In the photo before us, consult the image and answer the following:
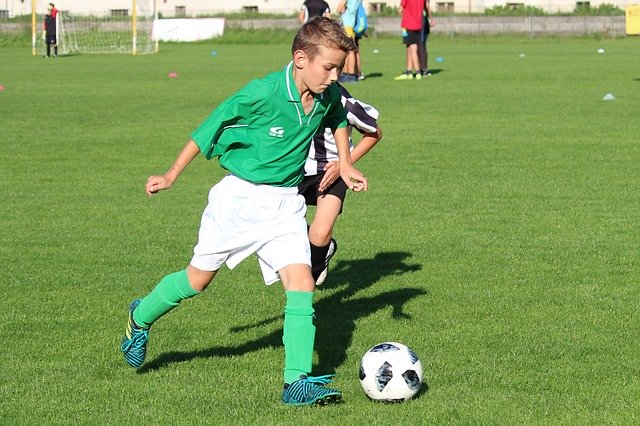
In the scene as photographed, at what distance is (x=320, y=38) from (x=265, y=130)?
1.65 feet

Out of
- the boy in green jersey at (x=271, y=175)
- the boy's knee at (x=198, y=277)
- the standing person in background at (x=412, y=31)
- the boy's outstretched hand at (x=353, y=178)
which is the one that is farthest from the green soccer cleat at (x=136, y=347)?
the standing person in background at (x=412, y=31)

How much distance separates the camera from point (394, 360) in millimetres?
4766

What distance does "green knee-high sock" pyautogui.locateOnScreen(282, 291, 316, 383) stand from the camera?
4.67m

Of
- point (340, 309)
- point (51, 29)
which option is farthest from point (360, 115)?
point (51, 29)

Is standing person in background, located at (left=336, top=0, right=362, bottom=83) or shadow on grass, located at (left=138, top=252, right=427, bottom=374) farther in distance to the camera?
standing person in background, located at (left=336, top=0, right=362, bottom=83)

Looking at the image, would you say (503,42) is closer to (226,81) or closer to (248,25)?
(248,25)

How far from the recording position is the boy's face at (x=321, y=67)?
4.71 meters

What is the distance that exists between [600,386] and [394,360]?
93cm

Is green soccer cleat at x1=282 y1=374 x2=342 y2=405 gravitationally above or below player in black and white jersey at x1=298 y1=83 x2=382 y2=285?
below

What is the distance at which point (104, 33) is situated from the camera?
43594 millimetres

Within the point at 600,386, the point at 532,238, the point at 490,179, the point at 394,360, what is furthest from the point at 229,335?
the point at 490,179

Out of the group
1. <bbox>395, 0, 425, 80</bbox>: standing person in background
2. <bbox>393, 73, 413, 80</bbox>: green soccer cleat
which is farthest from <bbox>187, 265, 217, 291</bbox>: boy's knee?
<bbox>393, 73, 413, 80</bbox>: green soccer cleat

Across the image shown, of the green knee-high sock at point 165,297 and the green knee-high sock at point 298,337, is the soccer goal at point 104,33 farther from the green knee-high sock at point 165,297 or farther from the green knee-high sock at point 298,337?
the green knee-high sock at point 298,337

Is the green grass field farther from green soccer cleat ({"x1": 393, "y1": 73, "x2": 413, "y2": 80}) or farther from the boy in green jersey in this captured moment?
green soccer cleat ({"x1": 393, "y1": 73, "x2": 413, "y2": 80})
